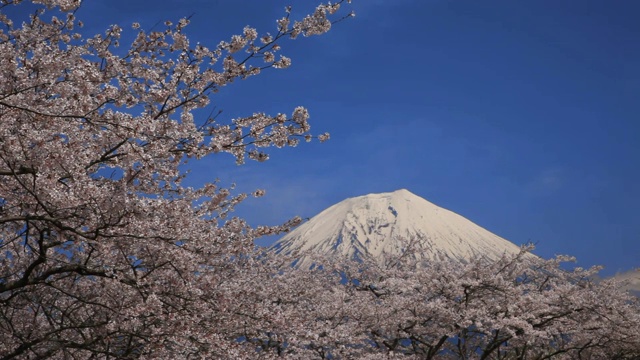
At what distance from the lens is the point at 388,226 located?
101 meters

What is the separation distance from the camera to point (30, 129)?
4328 millimetres

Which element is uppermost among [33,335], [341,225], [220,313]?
[341,225]

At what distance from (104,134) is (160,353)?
244 centimetres

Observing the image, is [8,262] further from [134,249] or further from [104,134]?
[104,134]

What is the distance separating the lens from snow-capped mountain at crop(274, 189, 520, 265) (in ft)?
283

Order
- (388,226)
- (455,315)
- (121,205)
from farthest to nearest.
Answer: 1. (388,226)
2. (455,315)
3. (121,205)

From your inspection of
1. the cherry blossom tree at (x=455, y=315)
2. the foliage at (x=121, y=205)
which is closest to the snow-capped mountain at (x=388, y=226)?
the cherry blossom tree at (x=455, y=315)

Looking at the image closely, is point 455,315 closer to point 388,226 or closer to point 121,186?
point 121,186

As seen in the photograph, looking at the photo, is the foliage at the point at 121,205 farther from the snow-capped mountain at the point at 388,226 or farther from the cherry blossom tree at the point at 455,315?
the snow-capped mountain at the point at 388,226

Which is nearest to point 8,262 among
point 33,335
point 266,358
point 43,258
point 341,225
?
point 33,335

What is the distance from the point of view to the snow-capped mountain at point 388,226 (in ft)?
283

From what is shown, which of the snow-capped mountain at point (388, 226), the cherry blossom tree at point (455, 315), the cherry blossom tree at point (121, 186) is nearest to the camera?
the cherry blossom tree at point (121, 186)

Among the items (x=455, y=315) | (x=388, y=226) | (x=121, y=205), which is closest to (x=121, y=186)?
(x=121, y=205)

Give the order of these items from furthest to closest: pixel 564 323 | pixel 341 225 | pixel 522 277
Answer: pixel 341 225, pixel 522 277, pixel 564 323
